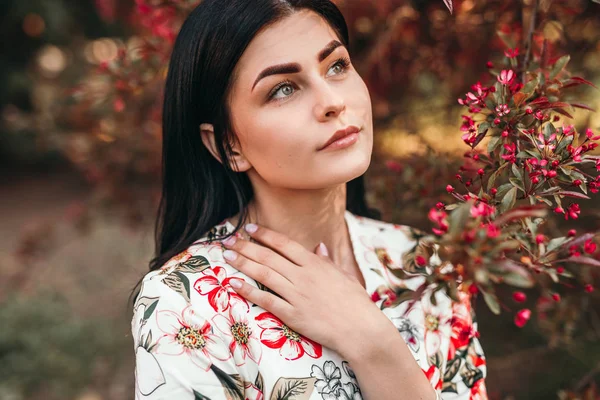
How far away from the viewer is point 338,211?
152 centimetres

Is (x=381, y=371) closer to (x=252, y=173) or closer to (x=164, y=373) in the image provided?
(x=164, y=373)

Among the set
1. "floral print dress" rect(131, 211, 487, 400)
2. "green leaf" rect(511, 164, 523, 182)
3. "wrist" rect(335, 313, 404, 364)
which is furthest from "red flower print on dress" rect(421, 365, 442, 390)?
"green leaf" rect(511, 164, 523, 182)

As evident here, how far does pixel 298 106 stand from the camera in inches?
49.9

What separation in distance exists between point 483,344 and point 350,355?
1.36 m

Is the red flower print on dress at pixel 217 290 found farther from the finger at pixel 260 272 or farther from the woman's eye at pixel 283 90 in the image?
the woman's eye at pixel 283 90

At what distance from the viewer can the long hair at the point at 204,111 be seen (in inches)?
50.3

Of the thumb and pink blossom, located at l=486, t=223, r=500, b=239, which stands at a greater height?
pink blossom, located at l=486, t=223, r=500, b=239

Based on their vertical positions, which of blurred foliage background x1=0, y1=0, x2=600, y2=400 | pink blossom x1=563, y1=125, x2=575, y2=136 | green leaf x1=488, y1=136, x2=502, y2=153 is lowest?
blurred foliage background x1=0, y1=0, x2=600, y2=400

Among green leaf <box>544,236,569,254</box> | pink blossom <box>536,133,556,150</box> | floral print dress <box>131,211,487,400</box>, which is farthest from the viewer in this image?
floral print dress <box>131,211,487,400</box>

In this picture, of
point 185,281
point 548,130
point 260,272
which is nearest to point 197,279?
point 185,281

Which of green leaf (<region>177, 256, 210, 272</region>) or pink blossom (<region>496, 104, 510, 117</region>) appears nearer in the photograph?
pink blossom (<region>496, 104, 510, 117</region>)

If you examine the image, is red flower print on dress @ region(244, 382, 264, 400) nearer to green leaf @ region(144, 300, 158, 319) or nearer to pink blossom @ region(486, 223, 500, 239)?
green leaf @ region(144, 300, 158, 319)

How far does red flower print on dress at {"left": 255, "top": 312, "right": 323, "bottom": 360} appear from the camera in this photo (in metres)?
1.25

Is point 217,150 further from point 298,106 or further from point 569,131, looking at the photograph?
point 569,131
